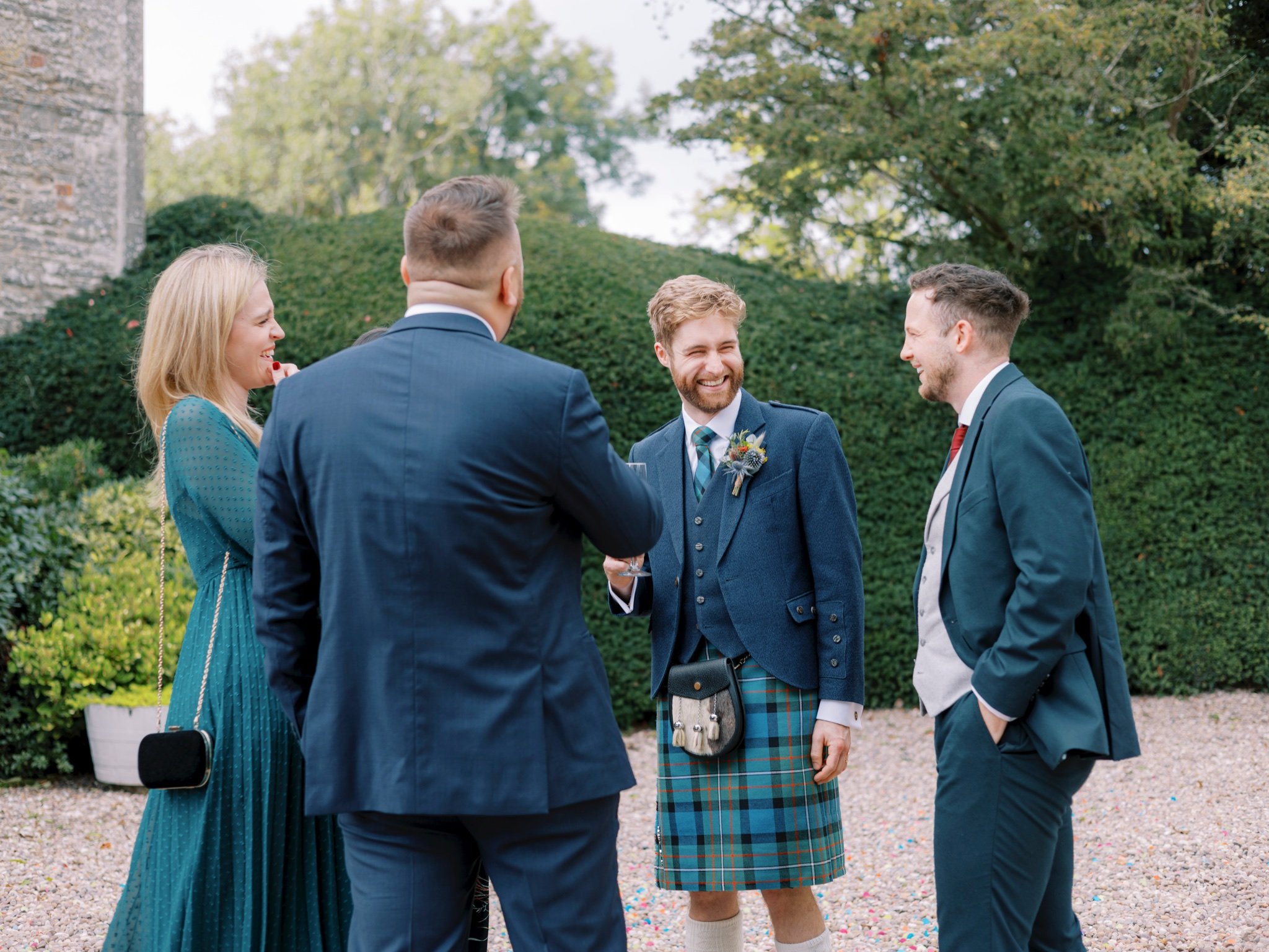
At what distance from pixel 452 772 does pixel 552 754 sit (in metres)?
0.18

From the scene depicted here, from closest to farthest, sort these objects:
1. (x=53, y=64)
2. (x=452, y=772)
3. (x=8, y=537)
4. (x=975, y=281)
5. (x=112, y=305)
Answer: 1. (x=452, y=772)
2. (x=975, y=281)
3. (x=8, y=537)
4. (x=112, y=305)
5. (x=53, y=64)

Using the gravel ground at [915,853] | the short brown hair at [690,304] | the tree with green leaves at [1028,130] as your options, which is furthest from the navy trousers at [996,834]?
the tree with green leaves at [1028,130]

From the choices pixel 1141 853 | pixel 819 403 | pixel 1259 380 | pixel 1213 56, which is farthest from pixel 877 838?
pixel 1213 56

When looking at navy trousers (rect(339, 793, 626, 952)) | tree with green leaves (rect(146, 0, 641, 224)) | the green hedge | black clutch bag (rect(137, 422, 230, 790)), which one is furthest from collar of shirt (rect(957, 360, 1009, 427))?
tree with green leaves (rect(146, 0, 641, 224))

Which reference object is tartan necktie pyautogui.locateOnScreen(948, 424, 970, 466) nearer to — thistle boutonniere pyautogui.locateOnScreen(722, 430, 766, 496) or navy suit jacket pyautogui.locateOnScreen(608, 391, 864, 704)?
navy suit jacket pyautogui.locateOnScreen(608, 391, 864, 704)

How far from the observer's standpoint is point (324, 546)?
1.99 m

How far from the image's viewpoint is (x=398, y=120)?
30.5 meters

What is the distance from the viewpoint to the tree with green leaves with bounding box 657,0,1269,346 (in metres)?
6.82

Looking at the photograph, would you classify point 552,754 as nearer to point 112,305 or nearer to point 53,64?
point 112,305

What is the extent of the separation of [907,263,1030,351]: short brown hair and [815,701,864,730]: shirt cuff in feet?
3.31

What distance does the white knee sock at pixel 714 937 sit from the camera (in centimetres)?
300

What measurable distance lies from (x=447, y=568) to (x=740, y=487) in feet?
4.07

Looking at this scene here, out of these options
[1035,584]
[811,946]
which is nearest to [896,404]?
[811,946]

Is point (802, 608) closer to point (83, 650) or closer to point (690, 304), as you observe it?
point (690, 304)
